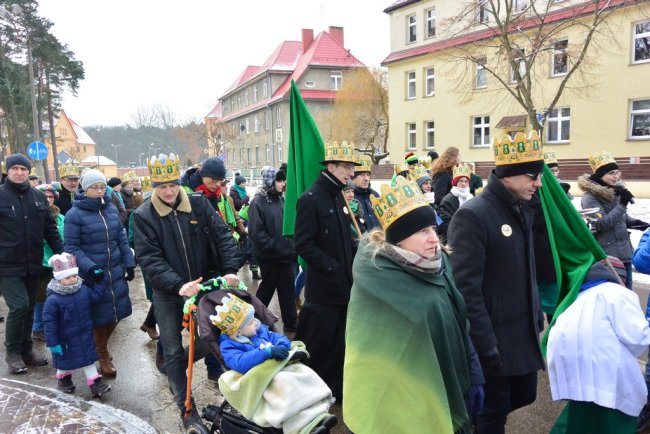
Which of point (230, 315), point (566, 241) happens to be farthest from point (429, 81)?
point (230, 315)

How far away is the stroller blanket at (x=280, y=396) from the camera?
306cm

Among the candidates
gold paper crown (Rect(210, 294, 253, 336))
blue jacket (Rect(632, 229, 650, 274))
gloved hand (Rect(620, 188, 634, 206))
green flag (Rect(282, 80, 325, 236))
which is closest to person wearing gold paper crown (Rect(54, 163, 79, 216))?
green flag (Rect(282, 80, 325, 236))

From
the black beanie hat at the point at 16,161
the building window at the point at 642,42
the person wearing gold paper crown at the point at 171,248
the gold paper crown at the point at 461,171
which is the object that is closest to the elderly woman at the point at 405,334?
the person wearing gold paper crown at the point at 171,248

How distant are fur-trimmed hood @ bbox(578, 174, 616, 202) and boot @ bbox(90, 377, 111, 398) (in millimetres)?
5466

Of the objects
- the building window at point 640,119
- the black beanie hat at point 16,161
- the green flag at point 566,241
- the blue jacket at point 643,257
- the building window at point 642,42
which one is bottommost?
the blue jacket at point 643,257

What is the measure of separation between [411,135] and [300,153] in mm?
29401

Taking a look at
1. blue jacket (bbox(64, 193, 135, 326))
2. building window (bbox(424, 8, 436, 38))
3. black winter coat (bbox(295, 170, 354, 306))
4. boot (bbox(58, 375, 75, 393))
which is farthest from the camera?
building window (bbox(424, 8, 436, 38))

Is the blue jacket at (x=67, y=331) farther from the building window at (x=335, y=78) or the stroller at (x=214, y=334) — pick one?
the building window at (x=335, y=78)

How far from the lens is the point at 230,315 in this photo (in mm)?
3459

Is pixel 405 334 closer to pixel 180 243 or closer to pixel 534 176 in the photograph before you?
pixel 534 176

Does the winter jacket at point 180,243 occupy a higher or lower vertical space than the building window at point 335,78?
lower

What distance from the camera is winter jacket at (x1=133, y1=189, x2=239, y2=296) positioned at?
4.05 meters

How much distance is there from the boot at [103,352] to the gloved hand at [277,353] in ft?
9.32

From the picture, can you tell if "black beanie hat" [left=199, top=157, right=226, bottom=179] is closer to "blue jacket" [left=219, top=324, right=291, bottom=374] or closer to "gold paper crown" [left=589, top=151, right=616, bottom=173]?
"blue jacket" [left=219, top=324, right=291, bottom=374]
